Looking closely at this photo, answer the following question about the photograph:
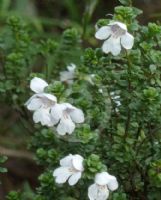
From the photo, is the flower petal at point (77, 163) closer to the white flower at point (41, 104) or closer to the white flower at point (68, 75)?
the white flower at point (41, 104)

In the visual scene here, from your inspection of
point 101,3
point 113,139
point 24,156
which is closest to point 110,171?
point 113,139

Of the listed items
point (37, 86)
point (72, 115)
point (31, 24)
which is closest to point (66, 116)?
point (72, 115)

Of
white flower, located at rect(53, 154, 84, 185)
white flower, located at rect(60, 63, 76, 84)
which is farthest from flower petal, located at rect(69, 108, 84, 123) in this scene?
white flower, located at rect(60, 63, 76, 84)

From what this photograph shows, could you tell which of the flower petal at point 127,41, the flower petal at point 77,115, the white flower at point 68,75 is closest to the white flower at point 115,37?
the flower petal at point 127,41

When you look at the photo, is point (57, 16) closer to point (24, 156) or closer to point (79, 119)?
point (24, 156)

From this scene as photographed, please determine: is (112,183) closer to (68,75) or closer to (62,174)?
(62,174)
